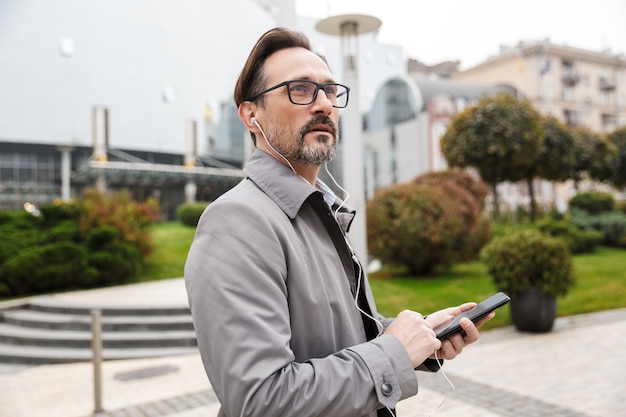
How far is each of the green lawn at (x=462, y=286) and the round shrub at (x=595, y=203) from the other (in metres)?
7.11

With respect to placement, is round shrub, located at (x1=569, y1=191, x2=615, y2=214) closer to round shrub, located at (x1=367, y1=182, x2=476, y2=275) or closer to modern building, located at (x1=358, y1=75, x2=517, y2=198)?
round shrub, located at (x1=367, y1=182, x2=476, y2=275)

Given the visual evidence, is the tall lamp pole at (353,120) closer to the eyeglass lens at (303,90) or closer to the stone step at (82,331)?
the stone step at (82,331)

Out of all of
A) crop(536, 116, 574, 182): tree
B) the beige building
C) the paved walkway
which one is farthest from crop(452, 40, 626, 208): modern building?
the paved walkway

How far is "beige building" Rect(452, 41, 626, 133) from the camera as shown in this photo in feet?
170

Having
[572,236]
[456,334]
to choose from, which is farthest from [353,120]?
[572,236]

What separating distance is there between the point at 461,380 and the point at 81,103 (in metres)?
32.2

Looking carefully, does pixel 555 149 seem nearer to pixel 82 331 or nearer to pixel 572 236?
pixel 572 236

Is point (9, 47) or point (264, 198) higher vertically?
point (9, 47)

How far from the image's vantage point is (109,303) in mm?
9547

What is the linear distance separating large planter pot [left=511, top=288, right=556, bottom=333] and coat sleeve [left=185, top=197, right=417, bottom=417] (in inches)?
290

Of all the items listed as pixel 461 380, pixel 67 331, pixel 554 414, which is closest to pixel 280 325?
pixel 554 414

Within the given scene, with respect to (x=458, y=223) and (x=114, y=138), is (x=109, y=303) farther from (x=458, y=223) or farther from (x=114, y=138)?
(x=114, y=138)

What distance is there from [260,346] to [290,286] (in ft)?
0.67

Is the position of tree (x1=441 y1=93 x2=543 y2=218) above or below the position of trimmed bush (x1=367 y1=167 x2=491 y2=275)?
above
